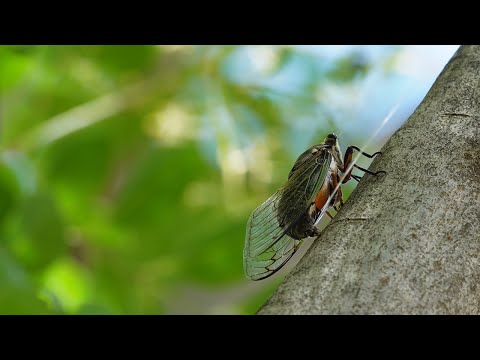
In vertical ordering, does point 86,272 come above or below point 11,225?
below

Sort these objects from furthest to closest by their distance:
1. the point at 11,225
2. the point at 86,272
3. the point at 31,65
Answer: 1. the point at 86,272
2. the point at 31,65
3. the point at 11,225

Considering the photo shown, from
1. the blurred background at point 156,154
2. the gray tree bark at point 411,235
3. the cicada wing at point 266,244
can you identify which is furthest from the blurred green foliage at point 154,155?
the gray tree bark at point 411,235

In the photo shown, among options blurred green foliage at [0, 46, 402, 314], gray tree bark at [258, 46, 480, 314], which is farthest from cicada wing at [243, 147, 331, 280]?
blurred green foliage at [0, 46, 402, 314]

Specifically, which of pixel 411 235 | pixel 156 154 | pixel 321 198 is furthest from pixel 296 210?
pixel 156 154

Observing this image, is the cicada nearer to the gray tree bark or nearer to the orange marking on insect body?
the orange marking on insect body

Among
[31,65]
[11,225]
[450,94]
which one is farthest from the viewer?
[31,65]

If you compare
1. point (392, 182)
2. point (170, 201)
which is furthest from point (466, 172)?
point (170, 201)

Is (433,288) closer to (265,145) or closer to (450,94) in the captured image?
(450,94)
